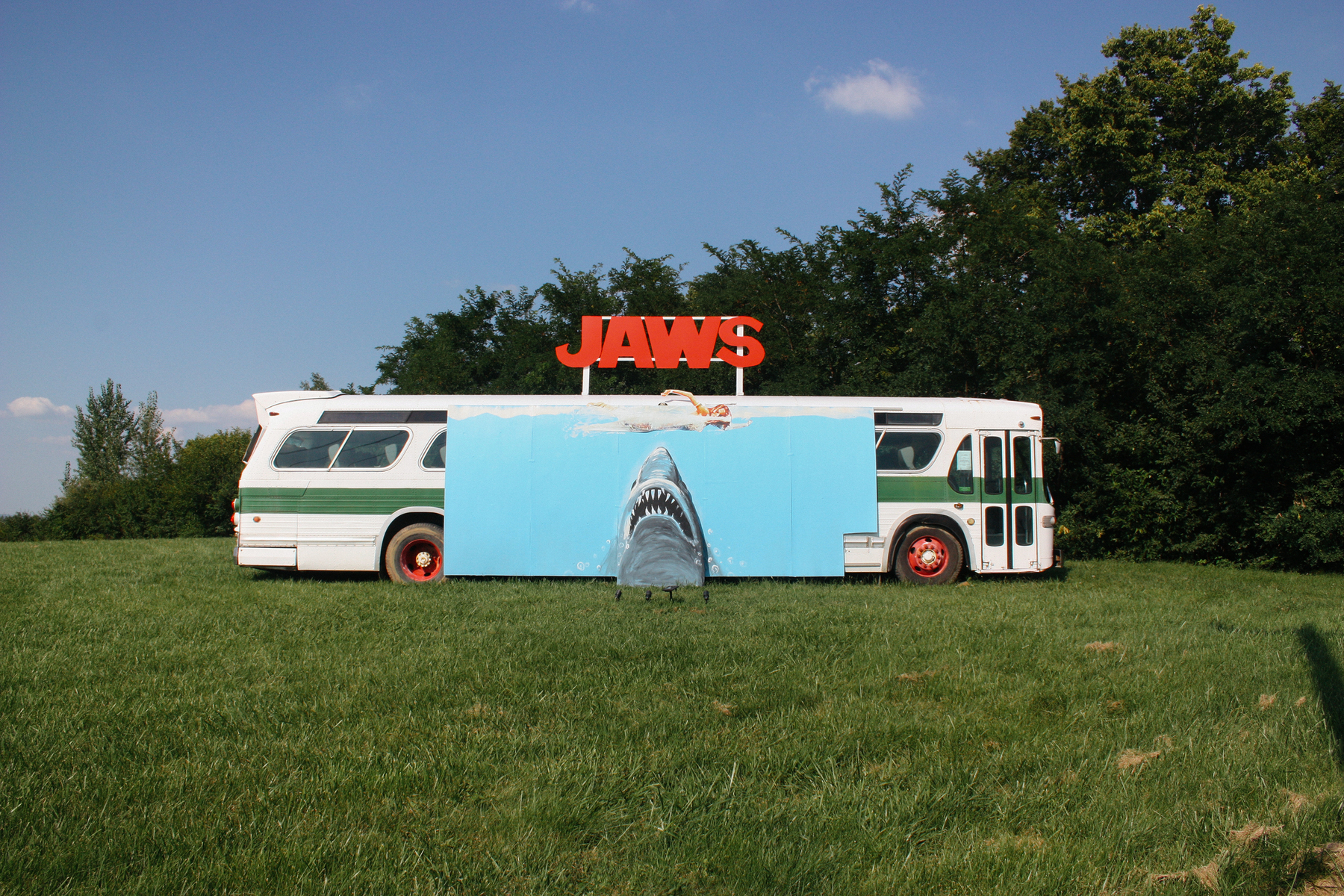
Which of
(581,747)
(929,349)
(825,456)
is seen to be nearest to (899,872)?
(581,747)

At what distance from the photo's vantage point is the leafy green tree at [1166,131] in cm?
2353

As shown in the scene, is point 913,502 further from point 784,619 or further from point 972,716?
point 972,716

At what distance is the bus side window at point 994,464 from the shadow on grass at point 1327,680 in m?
4.28

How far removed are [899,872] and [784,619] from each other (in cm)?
487

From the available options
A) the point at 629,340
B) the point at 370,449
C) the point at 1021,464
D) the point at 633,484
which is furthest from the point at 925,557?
the point at 370,449

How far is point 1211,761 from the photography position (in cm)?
432

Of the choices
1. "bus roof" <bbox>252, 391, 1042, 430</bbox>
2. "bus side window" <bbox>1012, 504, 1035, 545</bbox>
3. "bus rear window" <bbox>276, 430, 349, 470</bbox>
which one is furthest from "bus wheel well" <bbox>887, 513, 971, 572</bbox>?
"bus rear window" <bbox>276, 430, 349, 470</bbox>

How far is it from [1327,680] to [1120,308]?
38.0 ft

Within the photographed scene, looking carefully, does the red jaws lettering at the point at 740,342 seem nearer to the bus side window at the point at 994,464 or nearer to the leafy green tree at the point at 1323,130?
the bus side window at the point at 994,464

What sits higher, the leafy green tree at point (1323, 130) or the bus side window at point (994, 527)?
the leafy green tree at point (1323, 130)

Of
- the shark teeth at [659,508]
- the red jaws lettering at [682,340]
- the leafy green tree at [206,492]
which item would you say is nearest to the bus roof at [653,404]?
the shark teeth at [659,508]

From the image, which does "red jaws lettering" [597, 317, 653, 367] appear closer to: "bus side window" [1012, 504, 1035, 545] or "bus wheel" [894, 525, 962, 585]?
"bus wheel" [894, 525, 962, 585]

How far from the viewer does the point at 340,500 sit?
38.8ft

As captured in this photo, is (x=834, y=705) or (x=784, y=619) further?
(x=784, y=619)
